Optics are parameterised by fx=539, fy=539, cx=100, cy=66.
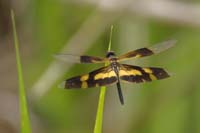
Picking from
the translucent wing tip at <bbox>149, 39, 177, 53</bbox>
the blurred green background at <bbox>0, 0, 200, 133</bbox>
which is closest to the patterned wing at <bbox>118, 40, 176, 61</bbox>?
the translucent wing tip at <bbox>149, 39, 177, 53</bbox>

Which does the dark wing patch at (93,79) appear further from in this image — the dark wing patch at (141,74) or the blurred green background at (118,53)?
the blurred green background at (118,53)

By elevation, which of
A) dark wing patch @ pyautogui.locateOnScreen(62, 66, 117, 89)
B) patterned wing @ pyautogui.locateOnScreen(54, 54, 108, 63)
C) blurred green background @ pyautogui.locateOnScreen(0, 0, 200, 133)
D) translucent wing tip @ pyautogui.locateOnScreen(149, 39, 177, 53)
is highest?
blurred green background @ pyautogui.locateOnScreen(0, 0, 200, 133)

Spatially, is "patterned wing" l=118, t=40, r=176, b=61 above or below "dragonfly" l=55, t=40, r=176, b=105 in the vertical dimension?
above

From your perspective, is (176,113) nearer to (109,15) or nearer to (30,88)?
(109,15)

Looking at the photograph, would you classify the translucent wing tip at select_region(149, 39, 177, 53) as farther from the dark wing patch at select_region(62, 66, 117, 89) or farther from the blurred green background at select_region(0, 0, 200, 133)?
the blurred green background at select_region(0, 0, 200, 133)

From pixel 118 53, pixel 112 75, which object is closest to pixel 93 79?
pixel 112 75

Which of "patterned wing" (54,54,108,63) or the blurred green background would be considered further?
the blurred green background
